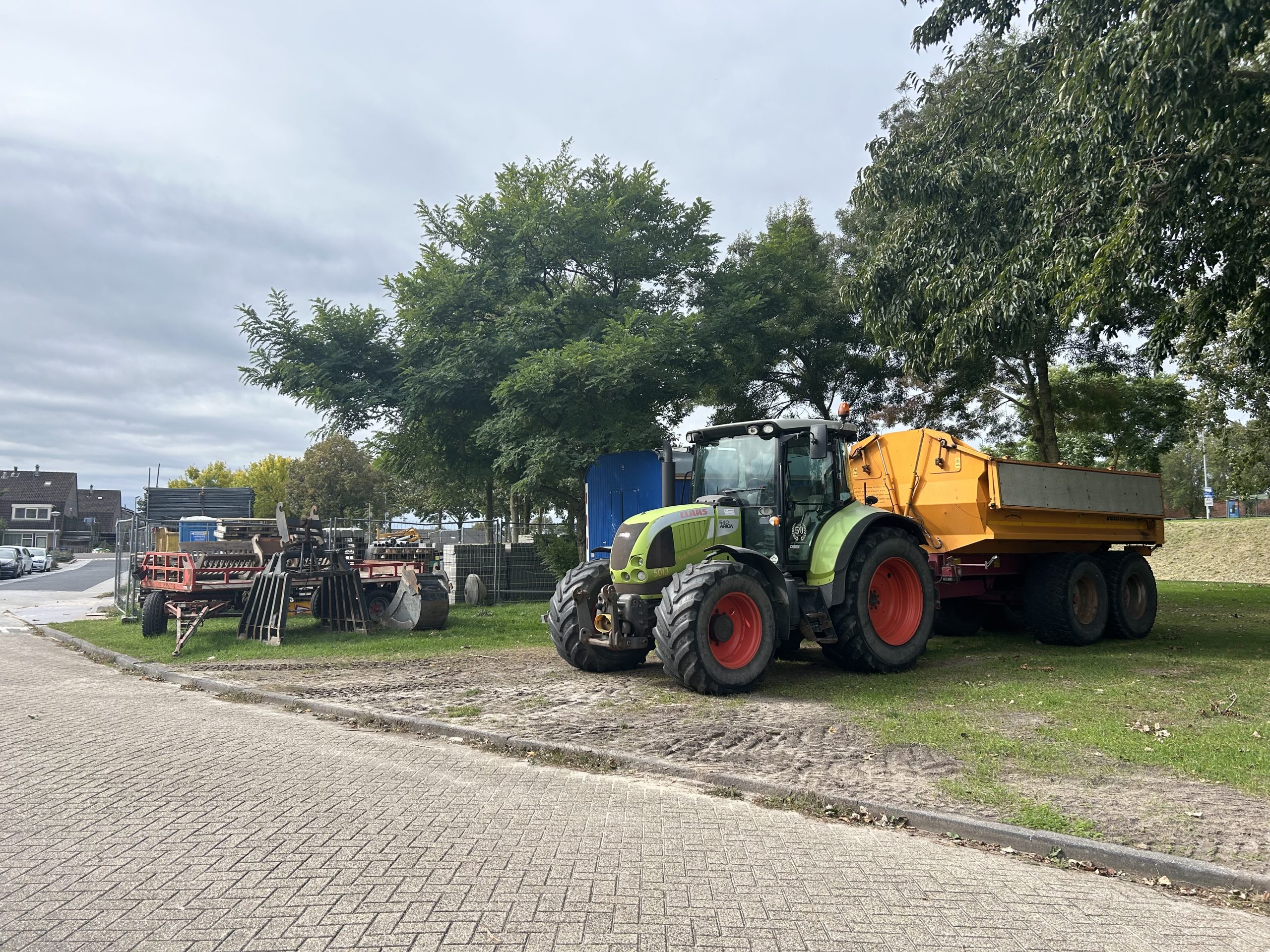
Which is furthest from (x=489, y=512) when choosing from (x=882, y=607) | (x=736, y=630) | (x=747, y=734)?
(x=747, y=734)

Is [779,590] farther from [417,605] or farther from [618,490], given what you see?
[618,490]

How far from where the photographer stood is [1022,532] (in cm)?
1113

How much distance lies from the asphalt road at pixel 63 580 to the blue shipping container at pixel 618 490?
70.3 feet

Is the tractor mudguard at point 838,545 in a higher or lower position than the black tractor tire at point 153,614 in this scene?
higher

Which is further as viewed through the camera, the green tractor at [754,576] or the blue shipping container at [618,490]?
the blue shipping container at [618,490]

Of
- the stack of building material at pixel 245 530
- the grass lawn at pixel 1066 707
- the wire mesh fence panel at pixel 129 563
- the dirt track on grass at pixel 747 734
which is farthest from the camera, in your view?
the wire mesh fence panel at pixel 129 563

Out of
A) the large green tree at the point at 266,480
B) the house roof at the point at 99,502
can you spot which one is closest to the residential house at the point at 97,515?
the house roof at the point at 99,502

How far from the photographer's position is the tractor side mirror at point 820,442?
9.47 metres

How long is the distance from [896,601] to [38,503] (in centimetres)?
10116

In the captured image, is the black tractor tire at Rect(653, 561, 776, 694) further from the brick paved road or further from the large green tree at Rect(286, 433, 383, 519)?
the large green tree at Rect(286, 433, 383, 519)

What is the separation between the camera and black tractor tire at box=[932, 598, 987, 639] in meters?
13.3

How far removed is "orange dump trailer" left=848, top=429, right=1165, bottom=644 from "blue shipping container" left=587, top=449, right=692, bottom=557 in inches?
260

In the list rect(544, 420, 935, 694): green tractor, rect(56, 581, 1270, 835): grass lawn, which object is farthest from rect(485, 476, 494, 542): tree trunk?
rect(544, 420, 935, 694): green tractor

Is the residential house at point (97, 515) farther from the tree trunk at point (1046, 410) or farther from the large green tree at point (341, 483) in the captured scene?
the tree trunk at point (1046, 410)
